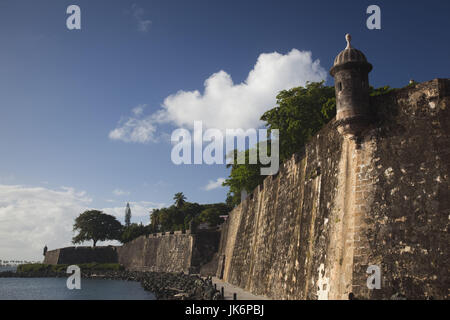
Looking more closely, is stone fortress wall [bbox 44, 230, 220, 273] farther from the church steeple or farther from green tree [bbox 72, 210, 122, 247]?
the church steeple

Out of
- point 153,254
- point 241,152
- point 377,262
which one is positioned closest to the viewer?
point 377,262

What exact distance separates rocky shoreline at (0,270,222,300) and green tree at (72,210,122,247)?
711 inches

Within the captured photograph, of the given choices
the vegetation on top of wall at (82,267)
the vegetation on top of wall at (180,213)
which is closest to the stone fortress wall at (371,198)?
the vegetation on top of wall at (180,213)

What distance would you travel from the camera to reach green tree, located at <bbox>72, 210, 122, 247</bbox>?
278 ft

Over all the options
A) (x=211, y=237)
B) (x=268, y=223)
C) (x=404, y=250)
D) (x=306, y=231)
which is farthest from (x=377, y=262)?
(x=211, y=237)

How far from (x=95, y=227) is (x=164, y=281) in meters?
53.4

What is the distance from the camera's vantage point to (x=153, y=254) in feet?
194

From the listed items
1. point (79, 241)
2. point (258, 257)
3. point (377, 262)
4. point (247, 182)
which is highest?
point (247, 182)

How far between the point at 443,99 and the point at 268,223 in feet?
46.5

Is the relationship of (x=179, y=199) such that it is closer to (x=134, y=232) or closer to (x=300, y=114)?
(x=134, y=232)

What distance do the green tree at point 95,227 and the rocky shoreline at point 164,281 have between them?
1806 centimetres

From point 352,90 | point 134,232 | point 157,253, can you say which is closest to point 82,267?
point 134,232

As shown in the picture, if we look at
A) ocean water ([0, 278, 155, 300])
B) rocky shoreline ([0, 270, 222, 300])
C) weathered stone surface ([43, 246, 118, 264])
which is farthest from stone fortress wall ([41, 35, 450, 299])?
weathered stone surface ([43, 246, 118, 264])
